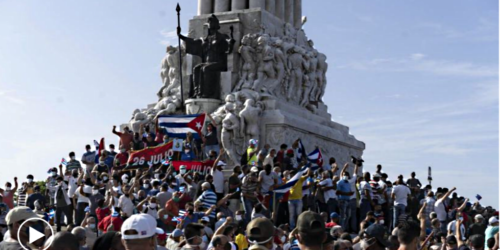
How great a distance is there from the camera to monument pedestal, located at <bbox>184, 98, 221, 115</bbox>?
31438 mm

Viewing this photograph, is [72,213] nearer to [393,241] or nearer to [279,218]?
[279,218]

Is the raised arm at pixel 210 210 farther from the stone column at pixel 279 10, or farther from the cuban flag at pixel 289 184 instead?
the stone column at pixel 279 10

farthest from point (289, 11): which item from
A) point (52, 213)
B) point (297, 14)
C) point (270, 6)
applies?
point (52, 213)

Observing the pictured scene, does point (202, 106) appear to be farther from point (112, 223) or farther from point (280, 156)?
point (112, 223)

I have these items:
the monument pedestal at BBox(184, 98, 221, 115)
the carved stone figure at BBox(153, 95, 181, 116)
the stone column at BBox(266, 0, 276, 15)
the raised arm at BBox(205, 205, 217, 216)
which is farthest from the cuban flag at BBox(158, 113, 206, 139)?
the raised arm at BBox(205, 205, 217, 216)

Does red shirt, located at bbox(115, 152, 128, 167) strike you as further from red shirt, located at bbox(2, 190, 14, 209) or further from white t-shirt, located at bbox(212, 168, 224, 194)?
white t-shirt, located at bbox(212, 168, 224, 194)

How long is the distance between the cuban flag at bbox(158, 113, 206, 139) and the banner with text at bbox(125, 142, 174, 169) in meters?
2.06

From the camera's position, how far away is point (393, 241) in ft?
29.1

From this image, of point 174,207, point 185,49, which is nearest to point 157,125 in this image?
point 185,49

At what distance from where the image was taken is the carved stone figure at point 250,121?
98.8ft

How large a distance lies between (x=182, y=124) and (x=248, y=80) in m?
3.59

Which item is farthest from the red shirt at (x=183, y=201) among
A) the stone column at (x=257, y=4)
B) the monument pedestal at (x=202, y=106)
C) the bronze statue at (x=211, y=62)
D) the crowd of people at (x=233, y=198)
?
the stone column at (x=257, y=4)

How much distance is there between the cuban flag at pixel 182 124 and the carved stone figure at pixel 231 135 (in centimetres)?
78

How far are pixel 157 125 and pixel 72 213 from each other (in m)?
7.31
